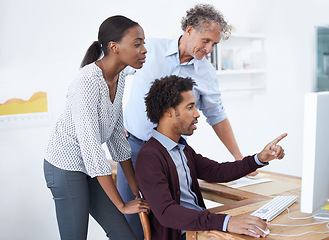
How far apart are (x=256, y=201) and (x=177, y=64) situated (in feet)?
2.32

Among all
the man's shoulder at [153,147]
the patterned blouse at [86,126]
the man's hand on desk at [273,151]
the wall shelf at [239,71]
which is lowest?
the man's hand on desk at [273,151]

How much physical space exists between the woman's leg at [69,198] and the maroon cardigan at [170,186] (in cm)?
21

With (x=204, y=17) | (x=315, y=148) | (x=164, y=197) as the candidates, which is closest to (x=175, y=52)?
(x=204, y=17)

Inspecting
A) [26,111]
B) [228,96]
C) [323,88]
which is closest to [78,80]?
[26,111]

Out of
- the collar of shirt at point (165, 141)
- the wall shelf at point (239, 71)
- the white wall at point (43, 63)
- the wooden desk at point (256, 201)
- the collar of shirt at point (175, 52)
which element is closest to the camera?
the wooden desk at point (256, 201)

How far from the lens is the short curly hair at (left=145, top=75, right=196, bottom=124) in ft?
5.15

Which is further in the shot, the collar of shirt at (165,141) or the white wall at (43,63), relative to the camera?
the white wall at (43,63)

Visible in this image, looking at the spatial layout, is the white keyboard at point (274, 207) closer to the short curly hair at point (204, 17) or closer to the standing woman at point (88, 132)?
the standing woman at point (88, 132)

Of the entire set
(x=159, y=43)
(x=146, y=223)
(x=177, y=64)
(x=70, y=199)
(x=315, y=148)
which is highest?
(x=159, y=43)

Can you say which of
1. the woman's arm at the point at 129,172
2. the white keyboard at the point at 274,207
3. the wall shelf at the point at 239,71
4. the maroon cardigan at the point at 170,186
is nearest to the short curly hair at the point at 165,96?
the maroon cardigan at the point at 170,186

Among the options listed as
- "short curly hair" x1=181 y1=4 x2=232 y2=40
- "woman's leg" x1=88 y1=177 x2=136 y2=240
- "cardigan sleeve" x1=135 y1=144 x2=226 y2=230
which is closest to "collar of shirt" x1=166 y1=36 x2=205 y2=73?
"short curly hair" x1=181 y1=4 x2=232 y2=40

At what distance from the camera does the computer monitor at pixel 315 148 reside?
1116 mm

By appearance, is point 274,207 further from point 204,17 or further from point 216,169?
point 204,17

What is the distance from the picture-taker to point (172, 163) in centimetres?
157
